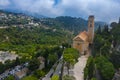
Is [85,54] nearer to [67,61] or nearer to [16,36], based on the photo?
[67,61]

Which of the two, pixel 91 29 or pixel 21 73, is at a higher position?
pixel 91 29

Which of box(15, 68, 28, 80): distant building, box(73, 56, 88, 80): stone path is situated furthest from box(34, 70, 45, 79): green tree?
box(73, 56, 88, 80): stone path

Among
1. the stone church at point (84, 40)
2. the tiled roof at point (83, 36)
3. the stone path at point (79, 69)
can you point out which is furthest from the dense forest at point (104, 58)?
the tiled roof at point (83, 36)

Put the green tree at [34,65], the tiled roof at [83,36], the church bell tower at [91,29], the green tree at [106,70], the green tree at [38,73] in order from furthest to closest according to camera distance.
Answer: the church bell tower at [91,29] < the tiled roof at [83,36] < the green tree at [34,65] < the green tree at [38,73] < the green tree at [106,70]

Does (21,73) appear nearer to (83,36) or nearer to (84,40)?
(84,40)

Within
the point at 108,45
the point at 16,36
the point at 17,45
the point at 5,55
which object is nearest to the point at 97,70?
the point at 108,45

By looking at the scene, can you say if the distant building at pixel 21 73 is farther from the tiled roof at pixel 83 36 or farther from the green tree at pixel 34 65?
the tiled roof at pixel 83 36

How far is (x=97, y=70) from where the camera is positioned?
40.4m

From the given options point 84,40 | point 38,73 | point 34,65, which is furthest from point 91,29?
point 38,73

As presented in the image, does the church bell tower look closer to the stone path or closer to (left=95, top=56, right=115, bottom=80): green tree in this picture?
the stone path

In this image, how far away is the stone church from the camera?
173 ft

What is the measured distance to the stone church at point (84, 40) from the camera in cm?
5288

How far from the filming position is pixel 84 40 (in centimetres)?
5303

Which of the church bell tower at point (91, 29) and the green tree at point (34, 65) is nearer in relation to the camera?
the green tree at point (34, 65)
